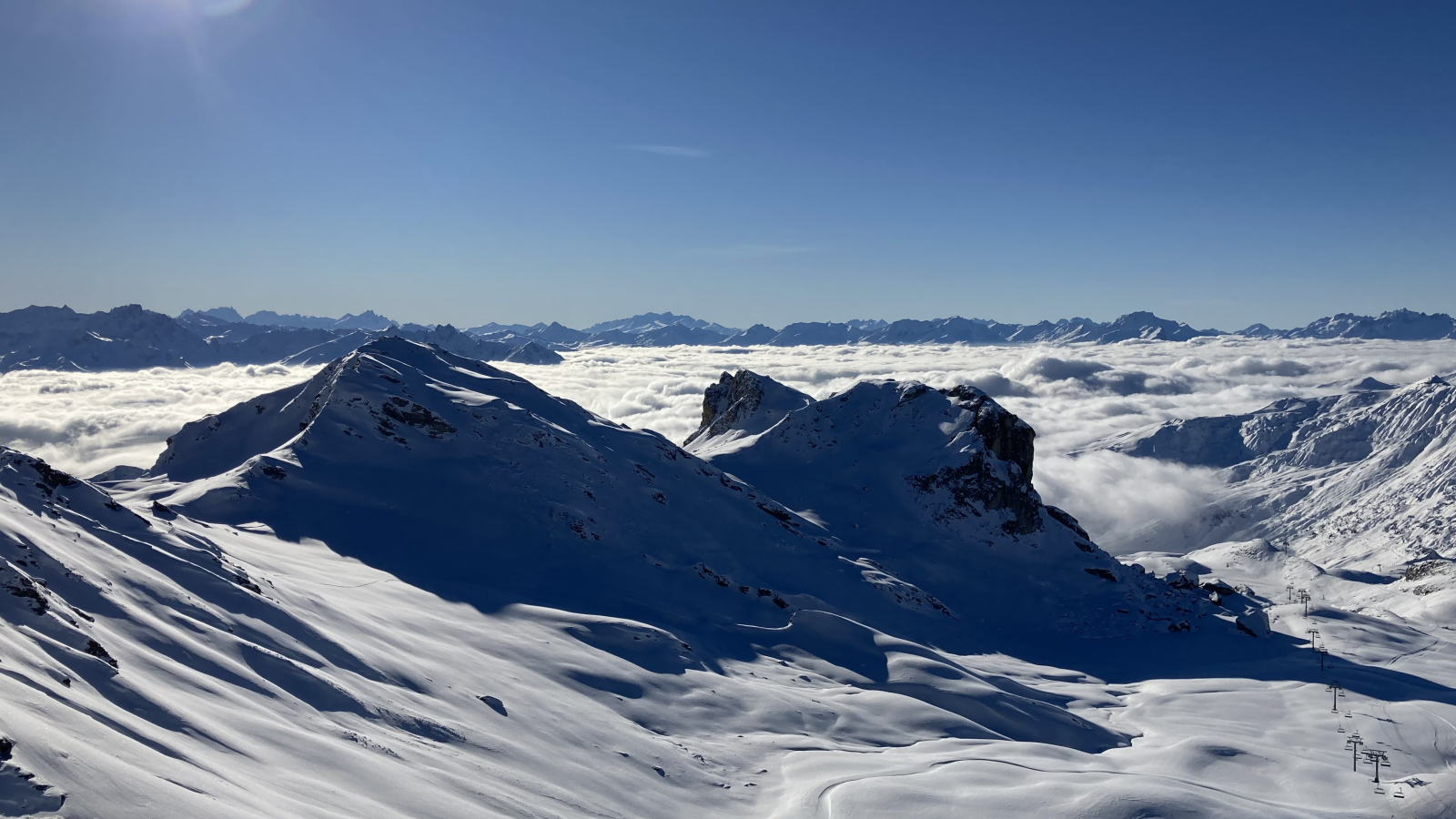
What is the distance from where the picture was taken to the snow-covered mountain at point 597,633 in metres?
28.6

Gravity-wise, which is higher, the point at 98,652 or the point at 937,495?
the point at 937,495

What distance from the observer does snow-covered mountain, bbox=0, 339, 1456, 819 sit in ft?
93.7

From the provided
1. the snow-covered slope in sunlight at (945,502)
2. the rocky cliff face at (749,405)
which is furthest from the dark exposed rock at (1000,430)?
the rocky cliff face at (749,405)

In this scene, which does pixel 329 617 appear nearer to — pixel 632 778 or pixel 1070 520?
pixel 632 778

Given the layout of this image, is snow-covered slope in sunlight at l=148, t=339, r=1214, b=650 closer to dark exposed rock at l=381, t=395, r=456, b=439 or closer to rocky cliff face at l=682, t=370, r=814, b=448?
dark exposed rock at l=381, t=395, r=456, b=439

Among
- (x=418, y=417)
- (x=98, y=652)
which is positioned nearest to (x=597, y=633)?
(x=98, y=652)

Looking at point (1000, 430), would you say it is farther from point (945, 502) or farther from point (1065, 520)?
point (1065, 520)

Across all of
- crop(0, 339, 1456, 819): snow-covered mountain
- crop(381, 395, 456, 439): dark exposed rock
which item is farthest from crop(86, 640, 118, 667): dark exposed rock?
crop(381, 395, 456, 439): dark exposed rock

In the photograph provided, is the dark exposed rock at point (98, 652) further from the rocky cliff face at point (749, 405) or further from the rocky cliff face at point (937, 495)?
the rocky cliff face at point (749, 405)

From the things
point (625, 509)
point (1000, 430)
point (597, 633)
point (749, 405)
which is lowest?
point (597, 633)

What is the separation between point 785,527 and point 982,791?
2611 inches

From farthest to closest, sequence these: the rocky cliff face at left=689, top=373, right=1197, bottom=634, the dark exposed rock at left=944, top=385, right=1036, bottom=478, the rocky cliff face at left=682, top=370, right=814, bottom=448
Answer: the rocky cliff face at left=682, top=370, right=814, bottom=448 → the dark exposed rock at left=944, top=385, right=1036, bottom=478 → the rocky cliff face at left=689, top=373, right=1197, bottom=634

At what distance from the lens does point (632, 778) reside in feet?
133

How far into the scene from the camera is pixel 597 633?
6450 centimetres
